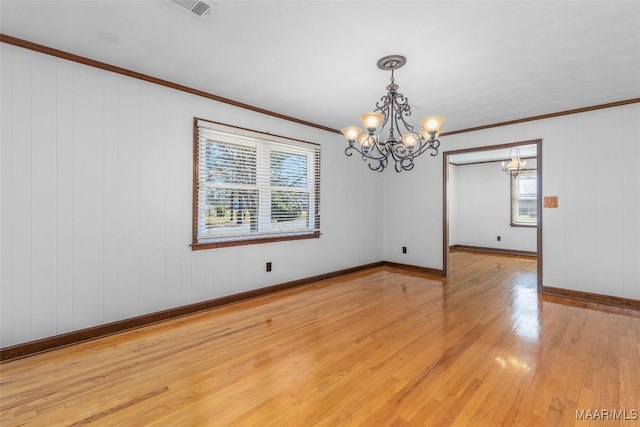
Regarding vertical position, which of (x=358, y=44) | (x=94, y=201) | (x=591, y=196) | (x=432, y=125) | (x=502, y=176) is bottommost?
(x=94, y=201)

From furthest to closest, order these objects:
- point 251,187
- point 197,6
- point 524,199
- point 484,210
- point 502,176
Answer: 1. point 484,210
2. point 502,176
3. point 524,199
4. point 251,187
5. point 197,6

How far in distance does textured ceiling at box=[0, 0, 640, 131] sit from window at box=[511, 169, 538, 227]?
4.23 metres

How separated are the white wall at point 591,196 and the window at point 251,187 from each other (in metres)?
3.12

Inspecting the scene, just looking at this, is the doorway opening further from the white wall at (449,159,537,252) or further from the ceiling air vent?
the ceiling air vent

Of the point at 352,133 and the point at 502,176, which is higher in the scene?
the point at 502,176

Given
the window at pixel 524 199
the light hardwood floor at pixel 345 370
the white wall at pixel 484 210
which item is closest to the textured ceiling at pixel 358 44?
Result: the light hardwood floor at pixel 345 370

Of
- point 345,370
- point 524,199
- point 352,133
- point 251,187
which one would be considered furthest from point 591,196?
point 251,187

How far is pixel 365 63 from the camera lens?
270 centimetres

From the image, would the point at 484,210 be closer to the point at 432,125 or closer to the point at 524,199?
the point at 524,199

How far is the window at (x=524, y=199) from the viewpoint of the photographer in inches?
288

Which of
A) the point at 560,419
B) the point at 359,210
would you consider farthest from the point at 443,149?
the point at 560,419

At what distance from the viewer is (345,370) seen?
7.09ft

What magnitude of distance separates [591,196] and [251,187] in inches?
175

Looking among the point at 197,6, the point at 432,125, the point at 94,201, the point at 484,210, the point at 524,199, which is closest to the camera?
the point at 197,6
